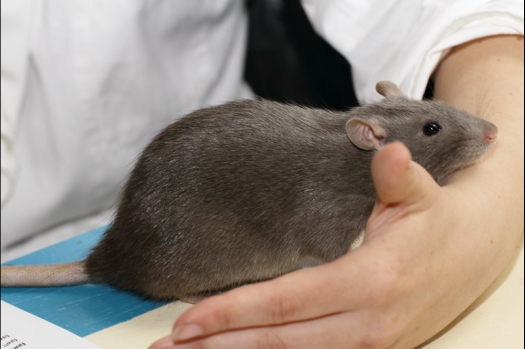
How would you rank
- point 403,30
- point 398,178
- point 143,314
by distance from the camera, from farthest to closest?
point 403,30, point 143,314, point 398,178

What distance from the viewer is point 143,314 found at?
1786 mm

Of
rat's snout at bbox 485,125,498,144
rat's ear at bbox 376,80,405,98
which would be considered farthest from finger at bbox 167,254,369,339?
rat's ear at bbox 376,80,405,98

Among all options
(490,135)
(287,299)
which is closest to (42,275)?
(287,299)

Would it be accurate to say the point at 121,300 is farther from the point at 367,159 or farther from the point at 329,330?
the point at 367,159

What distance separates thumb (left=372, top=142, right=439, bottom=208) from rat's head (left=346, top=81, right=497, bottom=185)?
39 centimetres

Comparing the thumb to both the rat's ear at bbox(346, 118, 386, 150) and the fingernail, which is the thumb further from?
the fingernail

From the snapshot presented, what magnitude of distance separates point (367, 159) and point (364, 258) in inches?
20.2

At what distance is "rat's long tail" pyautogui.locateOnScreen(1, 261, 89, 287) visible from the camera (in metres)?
1.92

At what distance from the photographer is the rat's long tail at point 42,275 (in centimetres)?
192

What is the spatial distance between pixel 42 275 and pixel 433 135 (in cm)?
132

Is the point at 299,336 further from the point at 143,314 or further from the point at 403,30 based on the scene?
the point at 403,30

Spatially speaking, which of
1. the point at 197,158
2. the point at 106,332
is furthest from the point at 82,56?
the point at 106,332

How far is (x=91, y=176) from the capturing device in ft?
8.61

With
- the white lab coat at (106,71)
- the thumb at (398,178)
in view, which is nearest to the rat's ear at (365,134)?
the thumb at (398,178)
